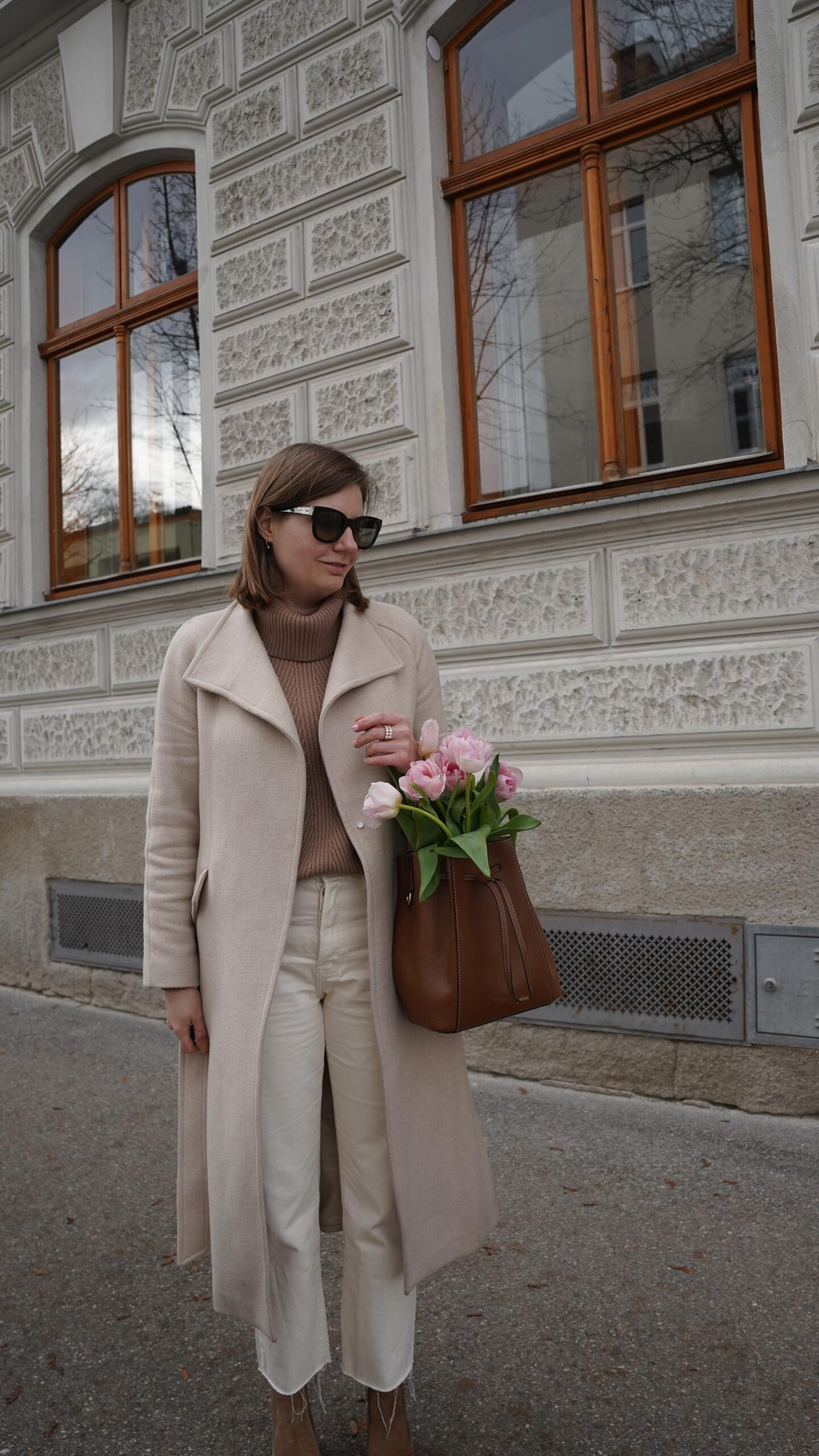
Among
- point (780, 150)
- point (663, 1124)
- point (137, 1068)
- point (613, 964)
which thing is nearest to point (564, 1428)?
point (663, 1124)

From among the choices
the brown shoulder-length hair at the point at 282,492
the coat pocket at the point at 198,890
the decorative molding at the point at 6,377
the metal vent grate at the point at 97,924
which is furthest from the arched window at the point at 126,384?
the coat pocket at the point at 198,890

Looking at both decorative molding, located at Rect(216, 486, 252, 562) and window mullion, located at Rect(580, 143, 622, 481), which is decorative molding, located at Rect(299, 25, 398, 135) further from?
decorative molding, located at Rect(216, 486, 252, 562)

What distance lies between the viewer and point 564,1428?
6.82 feet

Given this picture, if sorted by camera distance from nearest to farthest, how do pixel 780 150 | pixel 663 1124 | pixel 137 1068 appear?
pixel 663 1124 → pixel 780 150 → pixel 137 1068

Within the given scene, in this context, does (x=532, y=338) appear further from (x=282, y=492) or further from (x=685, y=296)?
(x=282, y=492)

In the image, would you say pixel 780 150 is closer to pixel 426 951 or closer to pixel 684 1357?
pixel 426 951

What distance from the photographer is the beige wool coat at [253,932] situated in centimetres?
192

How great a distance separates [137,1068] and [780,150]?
4.55 m

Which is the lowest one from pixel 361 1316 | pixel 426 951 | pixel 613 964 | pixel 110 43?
pixel 361 1316

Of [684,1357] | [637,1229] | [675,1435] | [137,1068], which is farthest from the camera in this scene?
[137,1068]

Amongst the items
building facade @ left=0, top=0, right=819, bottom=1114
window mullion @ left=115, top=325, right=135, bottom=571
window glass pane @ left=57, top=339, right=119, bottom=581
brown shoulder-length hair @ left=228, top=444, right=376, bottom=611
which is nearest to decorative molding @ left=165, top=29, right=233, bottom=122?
building facade @ left=0, top=0, right=819, bottom=1114

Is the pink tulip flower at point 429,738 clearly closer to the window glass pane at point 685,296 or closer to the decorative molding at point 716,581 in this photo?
the decorative molding at point 716,581

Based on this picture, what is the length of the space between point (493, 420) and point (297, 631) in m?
3.17

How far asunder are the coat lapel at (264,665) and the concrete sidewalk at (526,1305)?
1476 mm
